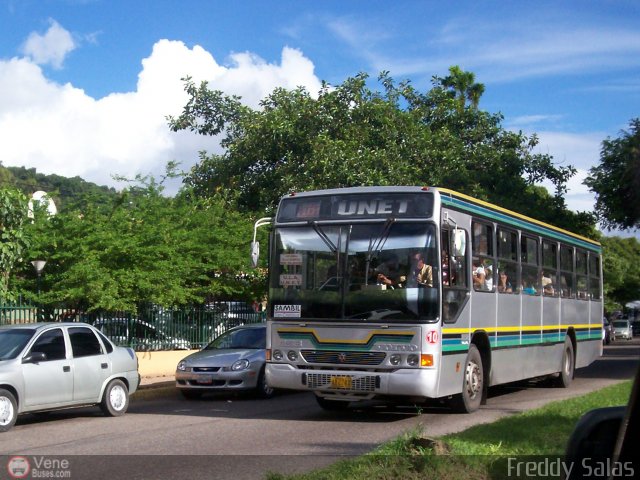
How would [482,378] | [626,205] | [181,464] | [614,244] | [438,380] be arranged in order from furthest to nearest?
[614,244], [482,378], [438,380], [181,464], [626,205]

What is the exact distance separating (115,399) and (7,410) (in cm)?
237

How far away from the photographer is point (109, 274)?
2006cm

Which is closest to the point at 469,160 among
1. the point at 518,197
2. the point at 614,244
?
the point at 518,197

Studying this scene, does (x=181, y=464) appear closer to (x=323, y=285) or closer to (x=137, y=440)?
(x=137, y=440)

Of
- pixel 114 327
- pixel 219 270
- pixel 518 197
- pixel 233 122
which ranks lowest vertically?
pixel 114 327

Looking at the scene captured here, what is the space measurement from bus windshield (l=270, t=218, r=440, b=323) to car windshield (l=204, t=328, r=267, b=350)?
4827 mm

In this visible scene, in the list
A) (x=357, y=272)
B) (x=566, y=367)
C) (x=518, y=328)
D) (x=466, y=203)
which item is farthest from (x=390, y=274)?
(x=566, y=367)

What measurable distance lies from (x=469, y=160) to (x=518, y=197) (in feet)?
9.39

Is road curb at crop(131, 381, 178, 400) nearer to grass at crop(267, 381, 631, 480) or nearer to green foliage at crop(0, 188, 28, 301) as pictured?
green foliage at crop(0, 188, 28, 301)

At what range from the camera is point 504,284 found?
15484mm

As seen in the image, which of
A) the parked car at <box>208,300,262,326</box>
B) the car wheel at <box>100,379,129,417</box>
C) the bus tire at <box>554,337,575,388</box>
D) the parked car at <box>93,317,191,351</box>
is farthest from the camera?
the parked car at <box>208,300,262,326</box>

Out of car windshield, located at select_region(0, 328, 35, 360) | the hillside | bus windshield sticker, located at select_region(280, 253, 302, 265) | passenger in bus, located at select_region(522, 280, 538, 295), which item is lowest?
car windshield, located at select_region(0, 328, 35, 360)

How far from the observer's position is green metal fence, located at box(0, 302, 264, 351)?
1924cm

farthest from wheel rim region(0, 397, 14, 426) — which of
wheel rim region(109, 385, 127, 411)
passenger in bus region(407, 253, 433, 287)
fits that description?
passenger in bus region(407, 253, 433, 287)
